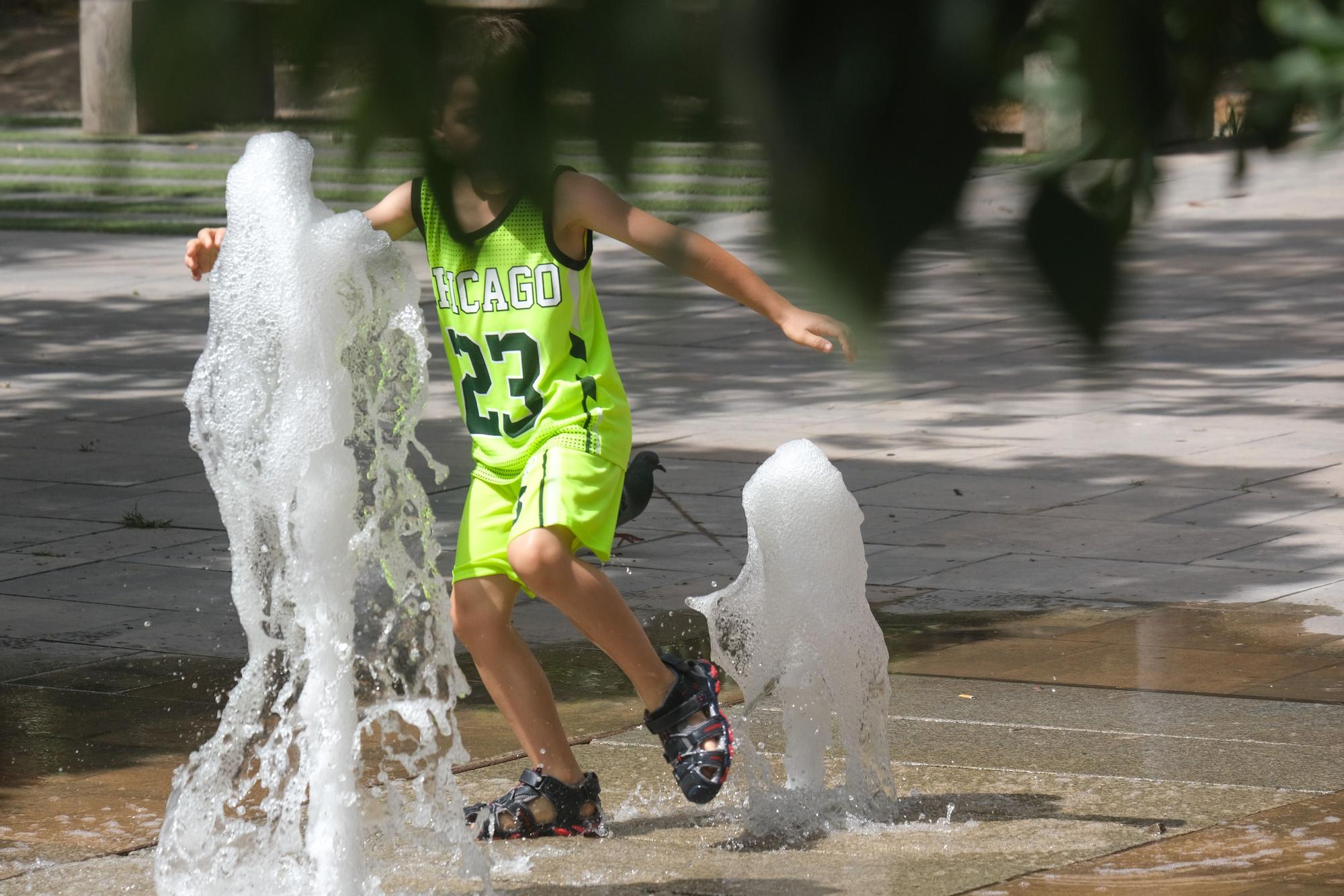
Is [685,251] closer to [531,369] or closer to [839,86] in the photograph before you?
[839,86]

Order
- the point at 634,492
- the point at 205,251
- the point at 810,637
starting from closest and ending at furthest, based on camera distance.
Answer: the point at 205,251 → the point at 810,637 → the point at 634,492

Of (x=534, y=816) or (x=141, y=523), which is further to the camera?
(x=141, y=523)

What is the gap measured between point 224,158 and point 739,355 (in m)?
10.8

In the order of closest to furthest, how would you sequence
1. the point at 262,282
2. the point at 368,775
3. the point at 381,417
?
the point at 262,282
the point at 381,417
the point at 368,775

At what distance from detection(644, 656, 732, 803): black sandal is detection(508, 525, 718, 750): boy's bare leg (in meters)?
0.02

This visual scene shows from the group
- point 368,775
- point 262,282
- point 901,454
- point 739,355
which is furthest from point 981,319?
point 739,355

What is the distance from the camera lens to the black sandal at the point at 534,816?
4.78 meters

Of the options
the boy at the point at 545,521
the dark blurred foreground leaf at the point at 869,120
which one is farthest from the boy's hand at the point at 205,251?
the dark blurred foreground leaf at the point at 869,120

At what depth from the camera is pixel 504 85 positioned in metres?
1.29

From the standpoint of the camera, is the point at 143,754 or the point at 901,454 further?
the point at 901,454

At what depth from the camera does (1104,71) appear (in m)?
1.27

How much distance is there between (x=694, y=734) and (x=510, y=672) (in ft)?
1.42

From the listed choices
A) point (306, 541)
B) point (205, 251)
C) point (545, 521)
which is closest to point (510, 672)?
point (545, 521)

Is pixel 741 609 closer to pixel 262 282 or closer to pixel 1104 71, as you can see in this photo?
pixel 262 282
